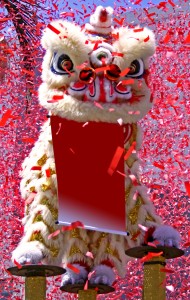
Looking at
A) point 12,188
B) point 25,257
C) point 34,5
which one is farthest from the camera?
point 34,5

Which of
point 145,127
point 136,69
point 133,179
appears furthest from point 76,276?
point 145,127

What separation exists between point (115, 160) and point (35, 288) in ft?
1.82

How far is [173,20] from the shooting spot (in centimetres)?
411

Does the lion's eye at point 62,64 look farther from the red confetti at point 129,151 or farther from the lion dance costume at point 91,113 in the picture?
the red confetti at point 129,151

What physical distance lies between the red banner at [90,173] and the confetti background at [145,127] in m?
1.23

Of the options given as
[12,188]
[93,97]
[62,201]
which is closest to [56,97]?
[93,97]

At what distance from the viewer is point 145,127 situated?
395 cm

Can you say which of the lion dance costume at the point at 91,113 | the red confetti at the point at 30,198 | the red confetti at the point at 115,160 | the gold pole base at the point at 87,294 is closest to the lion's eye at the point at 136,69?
the lion dance costume at the point at 91,113

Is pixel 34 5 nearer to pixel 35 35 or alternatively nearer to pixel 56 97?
pixel 35 35

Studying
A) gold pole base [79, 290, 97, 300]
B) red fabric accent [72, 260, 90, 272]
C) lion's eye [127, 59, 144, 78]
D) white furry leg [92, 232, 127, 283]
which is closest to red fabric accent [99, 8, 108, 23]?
lion's eye [127, 59, 144, 78]

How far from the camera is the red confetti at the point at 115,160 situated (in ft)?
8.14

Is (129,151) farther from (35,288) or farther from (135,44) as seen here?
(35,288)

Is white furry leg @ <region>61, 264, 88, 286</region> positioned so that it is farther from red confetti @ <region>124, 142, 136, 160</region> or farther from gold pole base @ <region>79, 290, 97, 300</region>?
red confetti @ <region>124, 142, 136, 160</region>

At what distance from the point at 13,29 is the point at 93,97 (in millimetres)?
1714
